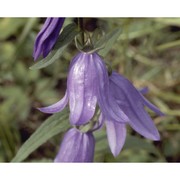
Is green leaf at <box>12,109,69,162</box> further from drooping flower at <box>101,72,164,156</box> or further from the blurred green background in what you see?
the blurred green background

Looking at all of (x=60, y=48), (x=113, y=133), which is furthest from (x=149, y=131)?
(x=60, y=48)

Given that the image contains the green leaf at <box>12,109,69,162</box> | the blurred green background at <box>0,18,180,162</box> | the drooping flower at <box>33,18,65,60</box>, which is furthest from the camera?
the blurred green background at <box>0,18,180,162</box>

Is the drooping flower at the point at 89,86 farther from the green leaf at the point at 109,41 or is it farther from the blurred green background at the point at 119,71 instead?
the blurred green background at the point at 119,71

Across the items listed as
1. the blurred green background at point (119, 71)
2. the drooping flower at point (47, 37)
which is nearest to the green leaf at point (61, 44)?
the drooping flower at point (47, 37)

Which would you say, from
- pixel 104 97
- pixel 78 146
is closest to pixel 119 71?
pixel 78 146

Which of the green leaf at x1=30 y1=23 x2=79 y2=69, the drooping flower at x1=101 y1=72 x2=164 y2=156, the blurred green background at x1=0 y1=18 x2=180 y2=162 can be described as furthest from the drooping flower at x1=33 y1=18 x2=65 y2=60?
the blurred green background at x1=0 y1=18 x2=180 y2=162
